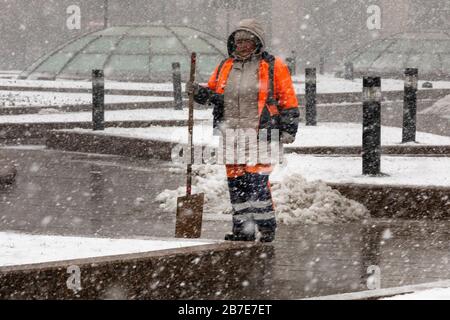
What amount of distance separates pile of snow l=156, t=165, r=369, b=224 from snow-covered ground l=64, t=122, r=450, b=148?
392 cm

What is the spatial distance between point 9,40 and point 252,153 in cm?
5154

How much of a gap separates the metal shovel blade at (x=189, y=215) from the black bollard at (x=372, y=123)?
3.93m

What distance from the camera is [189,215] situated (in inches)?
372

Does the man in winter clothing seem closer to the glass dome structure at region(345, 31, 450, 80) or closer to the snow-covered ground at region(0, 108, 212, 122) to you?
the snow-covered ground at region(0, 108, 212, 122)

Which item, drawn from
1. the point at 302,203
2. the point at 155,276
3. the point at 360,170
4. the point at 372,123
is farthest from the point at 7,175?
the point at 155,276

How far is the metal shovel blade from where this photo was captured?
9.40 metres

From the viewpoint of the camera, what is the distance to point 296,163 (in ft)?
45.5

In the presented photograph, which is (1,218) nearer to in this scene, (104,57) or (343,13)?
(104,57)

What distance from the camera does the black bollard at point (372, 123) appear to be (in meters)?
13.1

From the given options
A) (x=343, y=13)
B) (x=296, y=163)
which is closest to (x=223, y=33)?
(x=343, y=13)

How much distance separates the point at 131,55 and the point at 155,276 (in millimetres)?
32436

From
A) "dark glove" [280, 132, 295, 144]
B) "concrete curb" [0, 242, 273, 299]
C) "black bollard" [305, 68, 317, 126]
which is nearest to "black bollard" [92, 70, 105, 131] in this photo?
"black bollard" [305, 68, 317, 126]

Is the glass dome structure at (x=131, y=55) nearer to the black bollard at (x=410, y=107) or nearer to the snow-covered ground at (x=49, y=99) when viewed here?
the snow-covered ground at (x=49, y=99)

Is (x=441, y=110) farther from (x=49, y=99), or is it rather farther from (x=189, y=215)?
(x=189, y=215)
